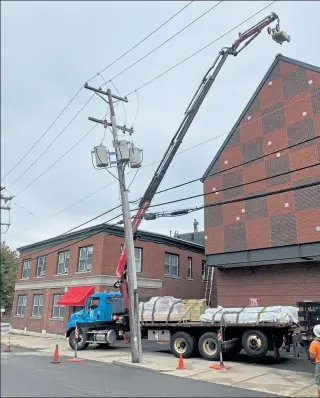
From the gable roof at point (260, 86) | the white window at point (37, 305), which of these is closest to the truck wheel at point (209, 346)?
the gable roof at point (260, 86)

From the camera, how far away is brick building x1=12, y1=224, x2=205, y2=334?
26.0 meters

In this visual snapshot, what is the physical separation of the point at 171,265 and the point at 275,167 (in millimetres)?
12828

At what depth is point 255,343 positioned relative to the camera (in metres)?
14.3

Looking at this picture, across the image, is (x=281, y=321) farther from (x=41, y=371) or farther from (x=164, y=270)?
(x=164, y=270)

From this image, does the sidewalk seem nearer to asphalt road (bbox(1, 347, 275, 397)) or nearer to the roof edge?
asphalt road (bbox(1, 347, 275, 397))

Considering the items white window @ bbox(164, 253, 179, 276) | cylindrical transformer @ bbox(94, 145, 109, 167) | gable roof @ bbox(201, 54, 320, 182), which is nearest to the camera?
cylindrical transformer @ bbox(94, 145, 109, 167)

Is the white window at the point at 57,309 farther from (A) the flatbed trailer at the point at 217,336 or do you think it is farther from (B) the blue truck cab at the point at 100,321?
(A) the flatbed trailer at the point at 217,336

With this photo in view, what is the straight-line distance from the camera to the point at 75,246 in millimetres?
28219

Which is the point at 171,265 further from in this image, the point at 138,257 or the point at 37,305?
the point at 37,305

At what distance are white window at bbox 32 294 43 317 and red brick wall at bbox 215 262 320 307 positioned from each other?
15.7 meters

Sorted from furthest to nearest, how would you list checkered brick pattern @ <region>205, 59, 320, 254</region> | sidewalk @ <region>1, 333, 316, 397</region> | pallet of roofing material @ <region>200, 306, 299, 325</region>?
1. checkered brick pattern @ <region>205, 59, 320, 254</region>
2. pallet of roofing material @ <region>200, 306, 299, 325</region>
3. sidewalk @ <region>1, 333, 316, 397</region>

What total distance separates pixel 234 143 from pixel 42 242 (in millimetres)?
18331

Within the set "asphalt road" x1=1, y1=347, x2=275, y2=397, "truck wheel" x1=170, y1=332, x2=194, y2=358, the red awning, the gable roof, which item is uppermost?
the gable roof

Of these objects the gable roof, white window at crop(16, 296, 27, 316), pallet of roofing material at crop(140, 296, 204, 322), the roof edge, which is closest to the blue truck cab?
pallet of roofing material at crop(140, 296, 204, 322)
